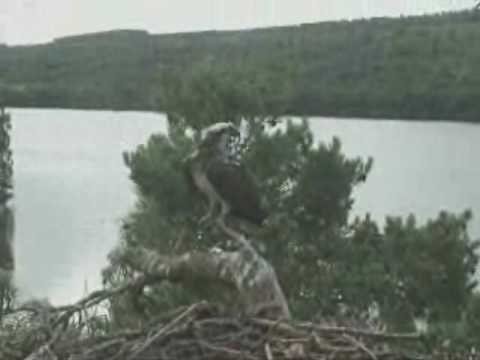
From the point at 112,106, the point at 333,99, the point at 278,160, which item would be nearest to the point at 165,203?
the point at 278,160

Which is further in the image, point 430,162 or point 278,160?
point 430,162

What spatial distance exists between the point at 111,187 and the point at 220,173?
20.1 metres

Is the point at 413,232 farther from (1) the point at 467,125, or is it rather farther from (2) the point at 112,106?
(1) the point at 467,125

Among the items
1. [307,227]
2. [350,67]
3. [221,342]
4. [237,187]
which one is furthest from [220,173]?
[350,67]

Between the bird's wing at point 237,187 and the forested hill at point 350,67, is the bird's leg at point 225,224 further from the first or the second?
the forested hill at point 350,67

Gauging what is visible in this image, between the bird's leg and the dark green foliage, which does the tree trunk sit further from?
the dark green foliage

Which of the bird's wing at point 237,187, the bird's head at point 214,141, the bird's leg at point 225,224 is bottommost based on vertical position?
the bird's leg at point 225,224

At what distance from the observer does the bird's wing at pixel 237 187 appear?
2.69m

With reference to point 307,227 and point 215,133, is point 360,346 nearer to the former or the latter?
point 215,133

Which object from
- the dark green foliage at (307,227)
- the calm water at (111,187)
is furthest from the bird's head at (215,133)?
the calm water at (111,187)

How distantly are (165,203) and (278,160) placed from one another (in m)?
0.98

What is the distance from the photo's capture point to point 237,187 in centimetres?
272

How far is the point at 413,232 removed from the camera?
6602 mm

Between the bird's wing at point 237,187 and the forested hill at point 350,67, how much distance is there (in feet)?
36.7
